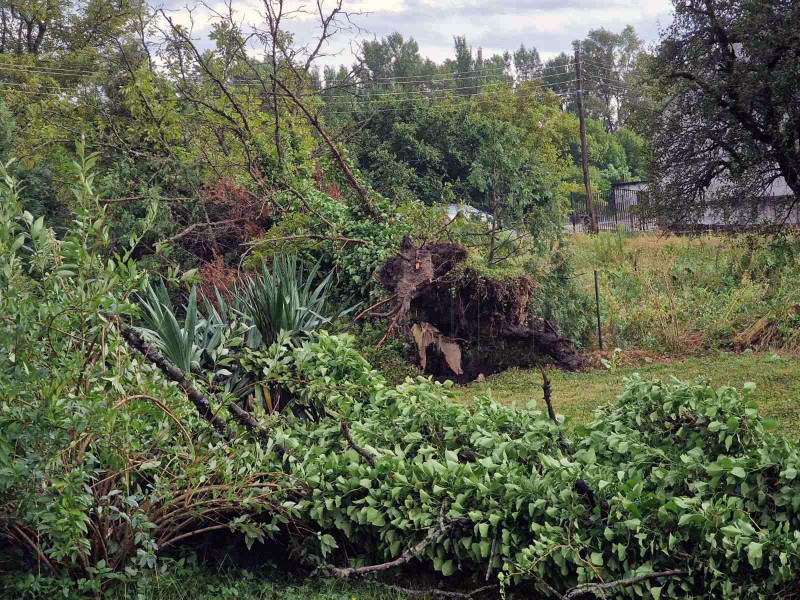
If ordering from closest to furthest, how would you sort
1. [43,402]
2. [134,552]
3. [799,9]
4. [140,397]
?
[43,402], [140,397], [134,552], [799,9]

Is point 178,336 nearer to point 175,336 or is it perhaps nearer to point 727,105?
point 175,336

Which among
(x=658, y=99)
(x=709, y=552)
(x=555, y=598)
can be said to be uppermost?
(x=658, y=99)

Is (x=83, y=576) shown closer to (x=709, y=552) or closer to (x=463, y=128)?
(x=709, y=552)

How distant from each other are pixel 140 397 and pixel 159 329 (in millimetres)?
3309

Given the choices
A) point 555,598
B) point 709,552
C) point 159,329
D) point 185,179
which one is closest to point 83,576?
point 555,598

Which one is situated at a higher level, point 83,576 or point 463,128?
point 463,128

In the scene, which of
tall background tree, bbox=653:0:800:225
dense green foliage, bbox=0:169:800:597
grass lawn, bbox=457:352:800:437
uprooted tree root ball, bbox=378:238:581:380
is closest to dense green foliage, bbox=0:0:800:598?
dense green foliage, bbox=0:169:800:597

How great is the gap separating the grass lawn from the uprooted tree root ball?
0.34m

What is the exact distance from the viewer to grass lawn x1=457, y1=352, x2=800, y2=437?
7.34m

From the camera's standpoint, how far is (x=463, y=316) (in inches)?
367

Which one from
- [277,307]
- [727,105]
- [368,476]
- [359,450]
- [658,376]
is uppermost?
[727,105]

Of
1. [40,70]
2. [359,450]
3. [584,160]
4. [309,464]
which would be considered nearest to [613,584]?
[359,450]

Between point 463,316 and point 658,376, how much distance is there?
2.25 m

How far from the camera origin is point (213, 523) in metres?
4.29
